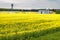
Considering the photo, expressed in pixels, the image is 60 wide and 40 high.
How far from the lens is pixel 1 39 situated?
66.8 ft

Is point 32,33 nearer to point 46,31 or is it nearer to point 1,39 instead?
point 46,31

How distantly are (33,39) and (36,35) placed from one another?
2256 mm

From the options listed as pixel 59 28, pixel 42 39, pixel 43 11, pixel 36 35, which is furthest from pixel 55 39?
pixel 43 11

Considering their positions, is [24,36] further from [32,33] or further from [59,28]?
[59,28]

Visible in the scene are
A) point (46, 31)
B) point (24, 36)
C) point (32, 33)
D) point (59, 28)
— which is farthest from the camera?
point (59, 28)

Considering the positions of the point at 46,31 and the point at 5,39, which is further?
the point at 46,31

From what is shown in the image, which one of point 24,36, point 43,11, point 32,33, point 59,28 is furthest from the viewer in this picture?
point 43,11

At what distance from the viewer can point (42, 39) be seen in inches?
827

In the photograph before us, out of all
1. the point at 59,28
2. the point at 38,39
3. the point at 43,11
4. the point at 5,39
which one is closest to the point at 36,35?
the point at 38,39

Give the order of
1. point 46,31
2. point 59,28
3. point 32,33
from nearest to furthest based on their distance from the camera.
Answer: point 32,33 < point 46,31 < point 59,28

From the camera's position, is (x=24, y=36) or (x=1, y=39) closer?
Result: (x=1, y=39)

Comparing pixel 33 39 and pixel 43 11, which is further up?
pixel 33 39

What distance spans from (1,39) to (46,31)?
6957 millimetres

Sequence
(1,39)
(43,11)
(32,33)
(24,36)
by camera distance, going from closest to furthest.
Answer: (1,39) < (24,36) < (32,33) < (43,11)
